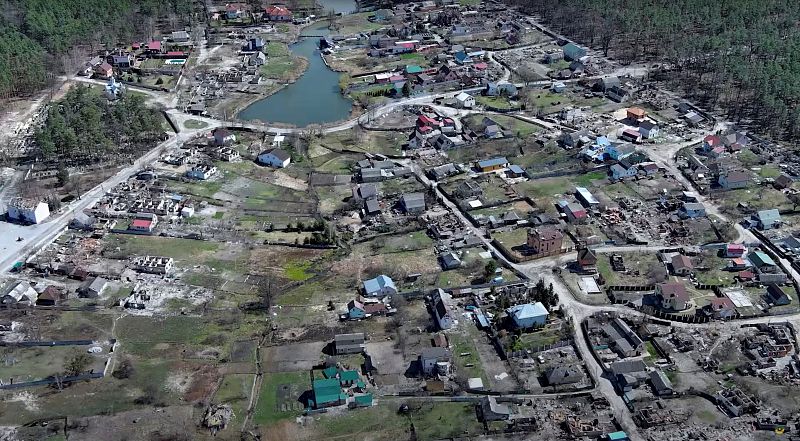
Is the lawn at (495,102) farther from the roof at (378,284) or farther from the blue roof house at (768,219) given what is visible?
the roof at (378,284)

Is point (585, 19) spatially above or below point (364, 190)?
above

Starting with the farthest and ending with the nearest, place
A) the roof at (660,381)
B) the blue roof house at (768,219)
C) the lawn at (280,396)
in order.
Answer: the blue roof house at (768,219)
the roof at (660,381)
the lawn at (280,396)

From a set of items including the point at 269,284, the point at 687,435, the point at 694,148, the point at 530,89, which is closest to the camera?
the point at 687,435

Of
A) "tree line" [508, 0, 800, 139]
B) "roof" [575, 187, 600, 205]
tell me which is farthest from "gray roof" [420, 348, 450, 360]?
"tree line" [508, 0, 800, 139]

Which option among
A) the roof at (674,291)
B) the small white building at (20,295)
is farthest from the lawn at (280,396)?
the roof at (674,291)

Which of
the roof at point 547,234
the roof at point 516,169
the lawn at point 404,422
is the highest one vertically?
the roof at point 547,234

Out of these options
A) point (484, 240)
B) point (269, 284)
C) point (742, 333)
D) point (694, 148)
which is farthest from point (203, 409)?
point (694, 148)

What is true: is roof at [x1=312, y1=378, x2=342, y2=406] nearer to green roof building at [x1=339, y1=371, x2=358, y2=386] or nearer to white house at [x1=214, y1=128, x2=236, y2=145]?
green roof building at [x1=339, y1=371, x2=358, y2=386]

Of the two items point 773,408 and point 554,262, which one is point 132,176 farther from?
point 773,408
